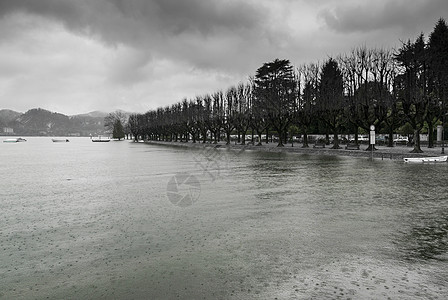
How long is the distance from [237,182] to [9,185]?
12888 mm

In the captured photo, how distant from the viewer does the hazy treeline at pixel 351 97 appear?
154 ft

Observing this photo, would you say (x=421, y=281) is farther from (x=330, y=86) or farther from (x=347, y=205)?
(x=330, y=86)

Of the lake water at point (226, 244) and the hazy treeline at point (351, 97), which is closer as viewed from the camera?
the lake water at point (226, 244)

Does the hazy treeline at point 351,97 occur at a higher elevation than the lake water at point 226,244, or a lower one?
higher

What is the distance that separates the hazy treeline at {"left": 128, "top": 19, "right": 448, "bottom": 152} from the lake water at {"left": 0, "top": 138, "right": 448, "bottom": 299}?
33102 millimetres

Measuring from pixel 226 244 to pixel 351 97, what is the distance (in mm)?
52014

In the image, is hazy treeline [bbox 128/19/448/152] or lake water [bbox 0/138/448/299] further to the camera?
hazy treeline [bbox 128/19/448/152]

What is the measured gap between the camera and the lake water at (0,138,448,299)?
5930mm

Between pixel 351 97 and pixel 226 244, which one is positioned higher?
pixel 351 97

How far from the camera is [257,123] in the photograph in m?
74.1

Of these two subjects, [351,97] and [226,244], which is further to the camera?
[351,97]

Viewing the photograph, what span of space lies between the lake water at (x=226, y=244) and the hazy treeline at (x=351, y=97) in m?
33.1

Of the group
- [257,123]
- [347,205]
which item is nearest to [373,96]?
[257,123]

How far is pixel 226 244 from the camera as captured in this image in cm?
820
